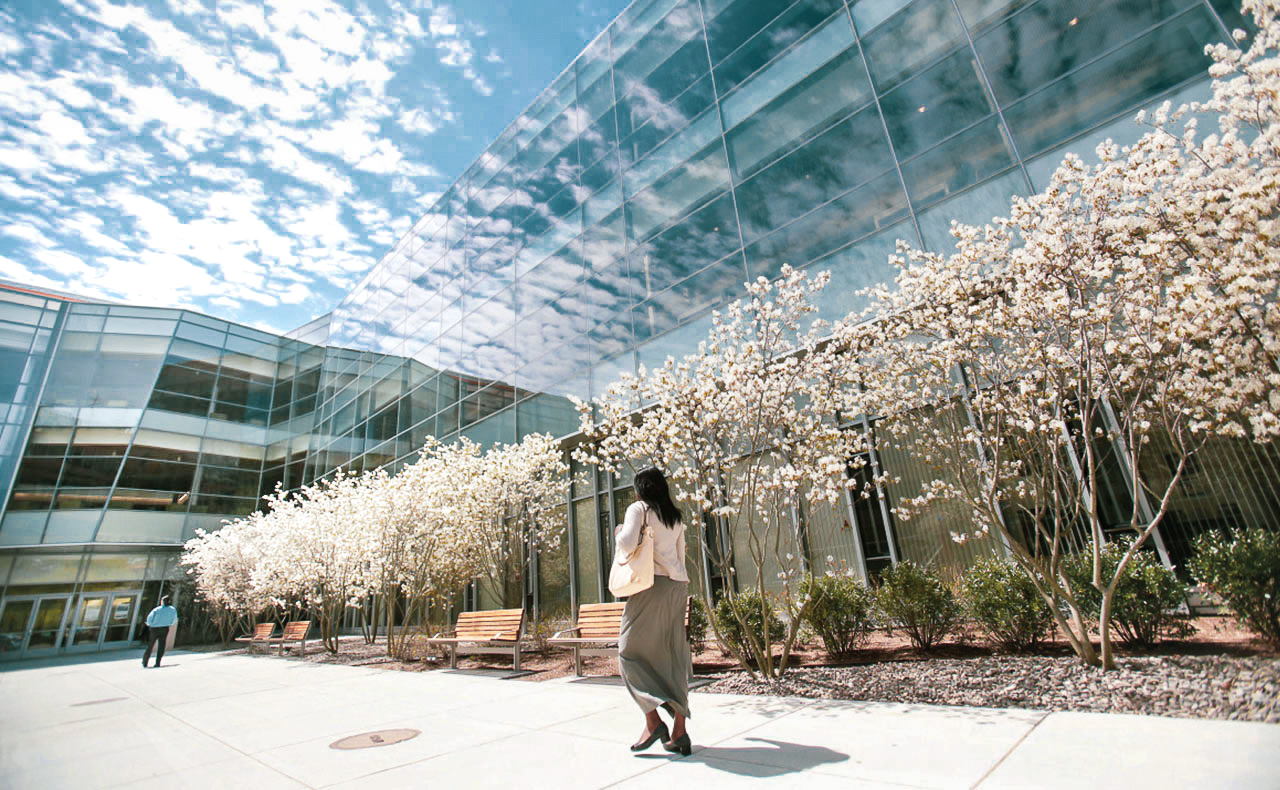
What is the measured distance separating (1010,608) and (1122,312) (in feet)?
10.3

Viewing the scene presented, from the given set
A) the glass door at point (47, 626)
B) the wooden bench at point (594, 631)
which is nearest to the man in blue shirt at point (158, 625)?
the glass door at point (47, 626)

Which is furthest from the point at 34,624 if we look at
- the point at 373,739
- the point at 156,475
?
the point at 373,739

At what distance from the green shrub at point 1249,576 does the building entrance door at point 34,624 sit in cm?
3439

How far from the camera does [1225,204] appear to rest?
390cm

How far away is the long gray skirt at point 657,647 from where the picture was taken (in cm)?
387

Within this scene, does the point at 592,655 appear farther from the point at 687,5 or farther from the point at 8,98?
the point at 687,5

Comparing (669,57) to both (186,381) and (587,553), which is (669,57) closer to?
(587,553)

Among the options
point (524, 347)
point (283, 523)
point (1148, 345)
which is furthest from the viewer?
point (283, 523)

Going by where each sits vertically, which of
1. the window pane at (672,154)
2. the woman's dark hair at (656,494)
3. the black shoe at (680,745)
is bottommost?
the black shoe at (680,745)

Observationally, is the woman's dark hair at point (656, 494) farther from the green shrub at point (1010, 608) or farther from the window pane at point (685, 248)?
the window pane at point (685, 248)

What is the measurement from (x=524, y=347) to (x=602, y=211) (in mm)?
4748

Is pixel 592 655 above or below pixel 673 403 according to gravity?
below

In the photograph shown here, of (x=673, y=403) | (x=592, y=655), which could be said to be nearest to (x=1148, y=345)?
(x=673, y=403)

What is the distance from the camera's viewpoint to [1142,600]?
5449 mm
